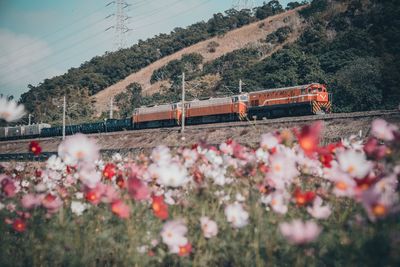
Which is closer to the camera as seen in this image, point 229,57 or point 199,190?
point 199,190

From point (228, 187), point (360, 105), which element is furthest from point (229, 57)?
point (228, 187)

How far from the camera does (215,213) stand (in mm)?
3078

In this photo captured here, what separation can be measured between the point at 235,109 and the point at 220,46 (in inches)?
1823

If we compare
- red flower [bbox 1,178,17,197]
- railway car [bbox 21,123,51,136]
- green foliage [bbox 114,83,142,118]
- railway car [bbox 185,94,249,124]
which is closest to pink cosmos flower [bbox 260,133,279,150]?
red flower [bbox 1,178,17,197]

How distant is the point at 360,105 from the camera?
30.8 meters

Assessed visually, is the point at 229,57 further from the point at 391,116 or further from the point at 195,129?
the point at 391,116

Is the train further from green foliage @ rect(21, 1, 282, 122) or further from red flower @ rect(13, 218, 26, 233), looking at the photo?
green foliage @ rect(21, 1, 282, 122)

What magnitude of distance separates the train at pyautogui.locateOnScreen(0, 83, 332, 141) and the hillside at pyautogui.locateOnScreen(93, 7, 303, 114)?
91.1 ft

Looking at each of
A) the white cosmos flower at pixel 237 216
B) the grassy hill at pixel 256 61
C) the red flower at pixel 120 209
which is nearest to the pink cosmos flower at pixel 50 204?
the red flower at pixel 120 209

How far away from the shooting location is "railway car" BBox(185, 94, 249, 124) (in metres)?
28.9

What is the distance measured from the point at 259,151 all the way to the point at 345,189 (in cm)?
109

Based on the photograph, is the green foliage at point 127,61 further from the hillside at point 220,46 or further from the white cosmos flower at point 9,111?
the white cosmos flower at point 9,111

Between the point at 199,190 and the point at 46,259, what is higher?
the point at 199,190

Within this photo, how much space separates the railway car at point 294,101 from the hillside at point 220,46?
36.7m
